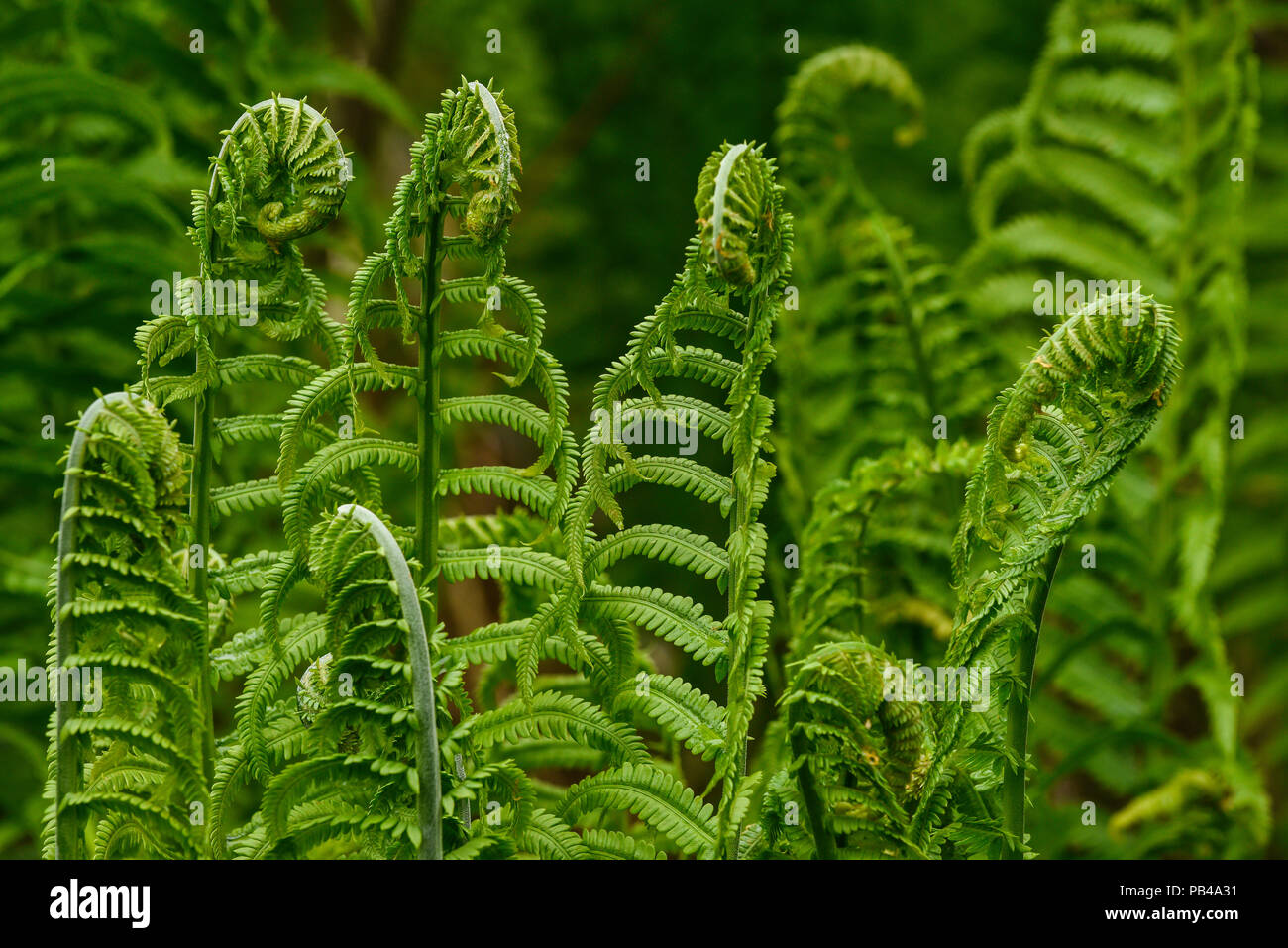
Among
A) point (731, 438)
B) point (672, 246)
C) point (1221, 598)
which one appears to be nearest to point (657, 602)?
point (731, 438)

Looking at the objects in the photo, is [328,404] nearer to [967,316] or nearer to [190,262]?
[967,316]

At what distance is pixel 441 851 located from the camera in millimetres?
717

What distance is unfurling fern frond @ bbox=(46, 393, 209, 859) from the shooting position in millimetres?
711

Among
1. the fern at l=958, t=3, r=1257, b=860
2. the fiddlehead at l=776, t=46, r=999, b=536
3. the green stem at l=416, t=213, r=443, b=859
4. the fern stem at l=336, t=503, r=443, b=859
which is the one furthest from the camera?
the fern at l=958, t=3, r=1257, b=860

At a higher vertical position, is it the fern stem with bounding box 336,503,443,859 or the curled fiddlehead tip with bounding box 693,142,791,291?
the curled fiddlehead tip with bounding box 693,142,791,291

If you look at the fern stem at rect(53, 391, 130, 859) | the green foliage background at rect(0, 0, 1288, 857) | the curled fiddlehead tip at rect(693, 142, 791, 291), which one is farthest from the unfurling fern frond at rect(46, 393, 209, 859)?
the green foliage background at rect(0, 0, 1288, 857)

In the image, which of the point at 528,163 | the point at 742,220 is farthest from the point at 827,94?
the point at 528,163

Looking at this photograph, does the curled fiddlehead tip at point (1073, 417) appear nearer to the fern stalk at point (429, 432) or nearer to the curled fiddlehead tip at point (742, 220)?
the curled fiddlehead tip at point (742, 220)

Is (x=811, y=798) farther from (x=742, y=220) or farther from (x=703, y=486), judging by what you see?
(x=742, y=220)

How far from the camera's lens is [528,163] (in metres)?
3.21

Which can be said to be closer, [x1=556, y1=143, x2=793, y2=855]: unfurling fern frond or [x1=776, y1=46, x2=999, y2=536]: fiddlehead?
[x1=556, y1=143, x2=793, y2=855]: unfurling fern frond

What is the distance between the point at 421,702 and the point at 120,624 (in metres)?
0.22

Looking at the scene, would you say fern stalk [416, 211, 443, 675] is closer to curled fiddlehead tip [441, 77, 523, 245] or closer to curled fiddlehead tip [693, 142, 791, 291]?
curled fiddlehead tip [441, 77, 523, 245]
